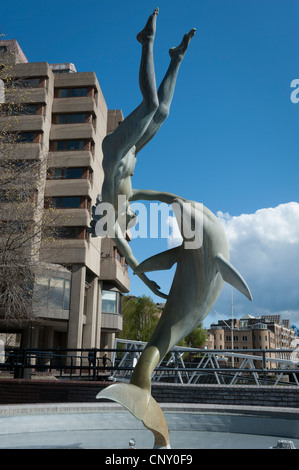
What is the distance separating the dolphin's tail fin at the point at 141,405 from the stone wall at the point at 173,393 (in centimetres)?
568

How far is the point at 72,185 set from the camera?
3784cm

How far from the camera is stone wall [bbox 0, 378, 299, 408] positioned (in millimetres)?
9500

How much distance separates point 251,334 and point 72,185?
300 ft

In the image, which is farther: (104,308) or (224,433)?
(104,308)

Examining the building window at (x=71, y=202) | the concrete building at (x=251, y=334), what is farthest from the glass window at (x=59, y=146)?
the concrete building at (x=251, y=334)

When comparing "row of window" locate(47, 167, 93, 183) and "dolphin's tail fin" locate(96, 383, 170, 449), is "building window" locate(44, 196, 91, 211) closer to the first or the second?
"row of window" locate(47, 167, 93, 183)

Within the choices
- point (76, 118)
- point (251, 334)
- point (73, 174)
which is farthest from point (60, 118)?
point (251, 334)

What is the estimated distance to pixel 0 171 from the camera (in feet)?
47.9

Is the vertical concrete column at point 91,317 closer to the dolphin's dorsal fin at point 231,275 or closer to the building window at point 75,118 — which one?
the building window at point 75,118

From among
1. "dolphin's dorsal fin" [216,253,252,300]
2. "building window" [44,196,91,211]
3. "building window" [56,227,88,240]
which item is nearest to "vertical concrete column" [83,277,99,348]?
"building window" [56,227,88,240]

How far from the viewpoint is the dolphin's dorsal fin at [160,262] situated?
Answer: 5.24 metres
